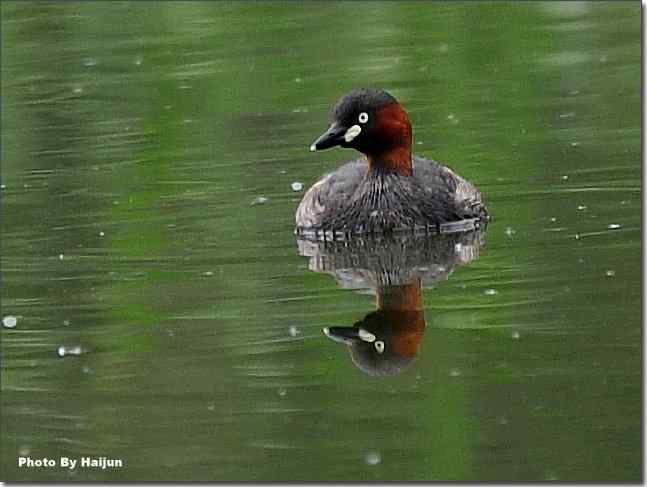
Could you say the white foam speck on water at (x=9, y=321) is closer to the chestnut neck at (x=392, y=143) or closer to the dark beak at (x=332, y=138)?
the dark beak at (x=332, y=138)

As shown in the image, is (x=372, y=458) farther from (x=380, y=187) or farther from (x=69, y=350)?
(x=380, y=187)

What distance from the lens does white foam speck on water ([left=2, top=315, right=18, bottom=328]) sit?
1155cm

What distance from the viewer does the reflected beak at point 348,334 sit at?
10844mm

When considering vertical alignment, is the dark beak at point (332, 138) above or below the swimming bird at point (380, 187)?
above

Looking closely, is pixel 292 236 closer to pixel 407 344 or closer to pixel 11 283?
pixel 11 283

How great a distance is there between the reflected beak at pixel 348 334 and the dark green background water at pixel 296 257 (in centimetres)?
9

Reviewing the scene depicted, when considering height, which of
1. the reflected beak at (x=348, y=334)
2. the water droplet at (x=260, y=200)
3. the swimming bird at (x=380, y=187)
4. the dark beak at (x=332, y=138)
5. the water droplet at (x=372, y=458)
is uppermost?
the water droplet at (x=372, y=458)

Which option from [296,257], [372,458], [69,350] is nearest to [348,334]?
[69,350]

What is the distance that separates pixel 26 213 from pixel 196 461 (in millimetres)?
5718

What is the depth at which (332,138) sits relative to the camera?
44.8 ft

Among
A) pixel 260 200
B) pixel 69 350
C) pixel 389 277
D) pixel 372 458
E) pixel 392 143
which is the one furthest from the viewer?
pixel 260 200

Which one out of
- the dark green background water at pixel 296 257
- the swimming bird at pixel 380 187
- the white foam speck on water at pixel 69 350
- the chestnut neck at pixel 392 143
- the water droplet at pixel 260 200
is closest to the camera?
the dark green background water at pixel 296 257

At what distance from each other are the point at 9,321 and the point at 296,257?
2.12 meters

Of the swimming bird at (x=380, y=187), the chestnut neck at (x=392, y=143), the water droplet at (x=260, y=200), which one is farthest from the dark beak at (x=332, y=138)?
the water droplet at (x=260, y=200)
